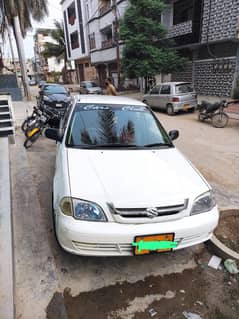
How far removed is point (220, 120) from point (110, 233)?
25.9 ft

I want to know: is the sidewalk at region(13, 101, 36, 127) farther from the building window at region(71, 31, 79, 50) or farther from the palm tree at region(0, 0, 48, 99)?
the building window at region(71, 31, 79, 50)

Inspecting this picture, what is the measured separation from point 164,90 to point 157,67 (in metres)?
3.64

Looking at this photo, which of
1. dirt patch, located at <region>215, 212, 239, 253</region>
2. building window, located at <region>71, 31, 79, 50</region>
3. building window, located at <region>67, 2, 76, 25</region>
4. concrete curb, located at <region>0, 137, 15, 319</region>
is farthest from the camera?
building window, located at <region>71, 31, 79, 50</region>

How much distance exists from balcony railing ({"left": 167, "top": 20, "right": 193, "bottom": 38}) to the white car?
13589mm

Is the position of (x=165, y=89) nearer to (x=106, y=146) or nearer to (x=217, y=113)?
(x=217, y=113)

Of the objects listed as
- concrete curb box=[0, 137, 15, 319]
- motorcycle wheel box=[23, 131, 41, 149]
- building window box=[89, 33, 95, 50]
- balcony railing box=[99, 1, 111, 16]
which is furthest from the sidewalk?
building window box=[89, 33, 95, 50]

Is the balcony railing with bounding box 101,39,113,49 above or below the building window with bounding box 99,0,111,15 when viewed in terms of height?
below

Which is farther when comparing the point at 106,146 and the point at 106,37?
the point at 106,37

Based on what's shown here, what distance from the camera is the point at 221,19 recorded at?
11.5 meters

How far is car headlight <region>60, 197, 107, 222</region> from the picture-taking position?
1949 mm

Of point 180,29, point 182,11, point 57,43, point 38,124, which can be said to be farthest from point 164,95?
point 57,43

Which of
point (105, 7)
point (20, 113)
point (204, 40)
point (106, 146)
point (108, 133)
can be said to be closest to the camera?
point (106, 146)

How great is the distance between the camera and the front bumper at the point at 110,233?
6.22ft

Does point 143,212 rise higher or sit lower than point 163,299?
higher
